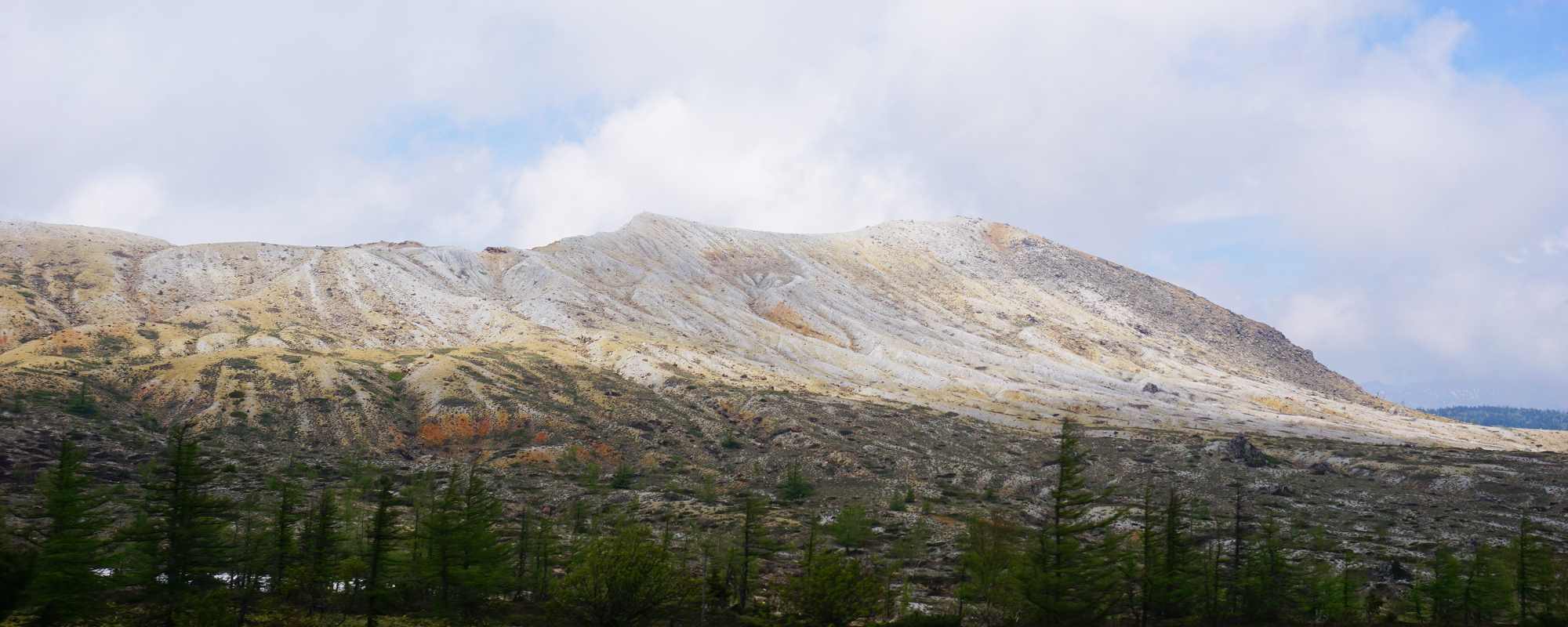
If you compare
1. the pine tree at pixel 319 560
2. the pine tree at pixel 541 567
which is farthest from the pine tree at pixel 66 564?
the pine tree at pixel 541 567

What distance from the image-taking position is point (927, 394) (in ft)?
615

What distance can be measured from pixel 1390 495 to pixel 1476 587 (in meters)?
68.5

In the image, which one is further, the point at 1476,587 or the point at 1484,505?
the point at 1484,505

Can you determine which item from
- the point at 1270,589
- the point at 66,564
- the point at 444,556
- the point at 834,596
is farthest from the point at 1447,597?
the point at 66,564

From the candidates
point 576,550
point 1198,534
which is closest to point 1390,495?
point 1198,534

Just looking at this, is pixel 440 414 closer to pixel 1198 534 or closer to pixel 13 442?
pixel 13 442

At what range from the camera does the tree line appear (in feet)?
168

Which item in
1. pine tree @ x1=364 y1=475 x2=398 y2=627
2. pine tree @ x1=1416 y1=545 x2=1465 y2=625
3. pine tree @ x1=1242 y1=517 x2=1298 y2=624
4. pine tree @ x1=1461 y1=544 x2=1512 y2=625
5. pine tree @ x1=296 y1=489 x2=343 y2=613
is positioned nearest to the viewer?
pine tree @ x1=364 y1=475 x2=398 y2=627

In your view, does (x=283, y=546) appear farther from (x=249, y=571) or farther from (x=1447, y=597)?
(x=1447, y=597)

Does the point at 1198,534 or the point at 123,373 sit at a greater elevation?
→ the point at 123,373

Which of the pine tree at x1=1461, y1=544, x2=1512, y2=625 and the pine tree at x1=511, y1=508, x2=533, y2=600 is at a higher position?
the pine tree at x1=1461, y1=544, x2=1512, y2=625

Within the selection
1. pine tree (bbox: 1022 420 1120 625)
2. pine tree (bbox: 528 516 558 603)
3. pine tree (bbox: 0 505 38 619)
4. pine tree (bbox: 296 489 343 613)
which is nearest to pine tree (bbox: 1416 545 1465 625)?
pine tree (bbox: 1022 420 1120 625)

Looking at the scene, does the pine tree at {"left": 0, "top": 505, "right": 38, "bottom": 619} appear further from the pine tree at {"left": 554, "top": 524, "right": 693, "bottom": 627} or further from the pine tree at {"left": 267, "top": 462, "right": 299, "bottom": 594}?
the pine tree at {"left": 554, "top": 524, "right": 693, "bottom": 627}

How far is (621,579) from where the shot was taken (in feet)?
184
